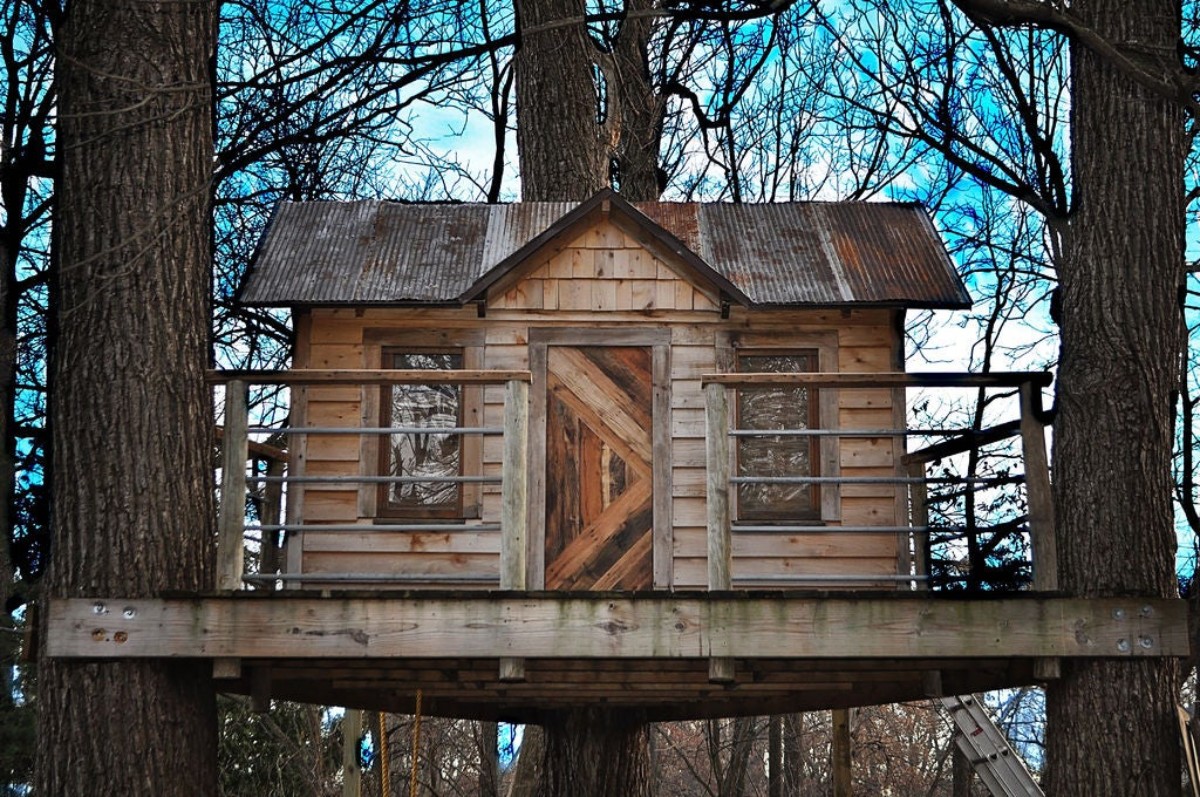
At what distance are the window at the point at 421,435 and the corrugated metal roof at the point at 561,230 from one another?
0.56 metres

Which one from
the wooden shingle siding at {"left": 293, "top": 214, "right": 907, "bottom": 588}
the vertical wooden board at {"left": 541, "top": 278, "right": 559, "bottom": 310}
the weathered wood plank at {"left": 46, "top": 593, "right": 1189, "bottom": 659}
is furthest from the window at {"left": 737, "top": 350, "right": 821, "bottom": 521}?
the weathered wood plank at {"left": 46, "top": 593, "right": 1189, "bottom": 659}

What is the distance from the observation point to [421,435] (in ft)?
35.3

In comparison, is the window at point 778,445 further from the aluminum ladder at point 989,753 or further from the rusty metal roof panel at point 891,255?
the aluminum ladder at point 989,753

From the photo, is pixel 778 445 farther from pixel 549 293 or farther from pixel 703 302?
pixel 549 293

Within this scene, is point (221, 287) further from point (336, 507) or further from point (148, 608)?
point (148, 608)

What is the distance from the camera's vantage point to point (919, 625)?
27.0ft

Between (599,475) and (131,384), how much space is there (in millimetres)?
3327

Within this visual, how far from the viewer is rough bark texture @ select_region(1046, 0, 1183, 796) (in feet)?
26.8

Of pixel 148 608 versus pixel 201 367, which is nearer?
pixel 148 608

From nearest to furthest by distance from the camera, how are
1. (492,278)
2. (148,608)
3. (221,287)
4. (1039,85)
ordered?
(148,608) → (492,278) → (1039,85) → (221,287)

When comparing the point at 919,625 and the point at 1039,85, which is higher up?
the point at 1039,85

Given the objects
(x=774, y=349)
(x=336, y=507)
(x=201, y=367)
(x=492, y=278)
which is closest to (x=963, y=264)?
(x=774, y=349)

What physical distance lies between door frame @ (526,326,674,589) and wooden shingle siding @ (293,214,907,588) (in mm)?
38

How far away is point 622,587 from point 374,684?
1836 millimetres
